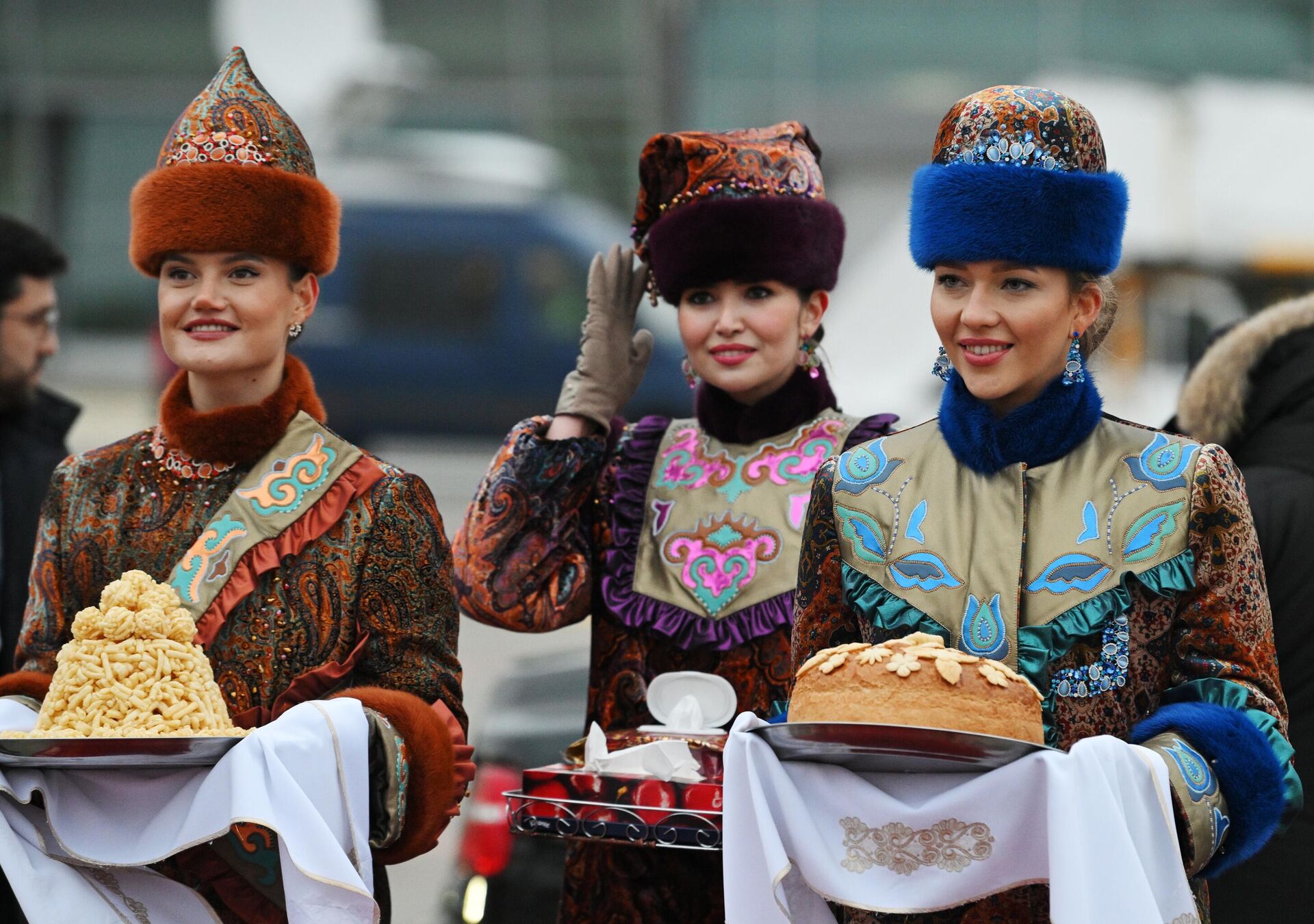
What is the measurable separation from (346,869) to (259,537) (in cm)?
64

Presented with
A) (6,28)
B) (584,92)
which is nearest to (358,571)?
(584,92)

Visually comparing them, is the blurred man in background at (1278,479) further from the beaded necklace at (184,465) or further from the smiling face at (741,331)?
the beaded necklace at (184,465)

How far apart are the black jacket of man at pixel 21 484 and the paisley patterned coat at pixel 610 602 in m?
1.25

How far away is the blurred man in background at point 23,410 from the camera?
14.8 feet

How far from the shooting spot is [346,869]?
2.79 meters

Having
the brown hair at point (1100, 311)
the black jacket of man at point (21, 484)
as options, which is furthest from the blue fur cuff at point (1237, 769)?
the black jacket of man at point (21, 484)

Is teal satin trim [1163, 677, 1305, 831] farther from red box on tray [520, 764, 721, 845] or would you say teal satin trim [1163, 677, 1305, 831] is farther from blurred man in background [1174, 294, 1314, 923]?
blurred man in background [1174, 294, 1314, 923]

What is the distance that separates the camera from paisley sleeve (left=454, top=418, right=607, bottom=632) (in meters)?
3.67

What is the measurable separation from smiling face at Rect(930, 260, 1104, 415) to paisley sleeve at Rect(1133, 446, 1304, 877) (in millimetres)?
280

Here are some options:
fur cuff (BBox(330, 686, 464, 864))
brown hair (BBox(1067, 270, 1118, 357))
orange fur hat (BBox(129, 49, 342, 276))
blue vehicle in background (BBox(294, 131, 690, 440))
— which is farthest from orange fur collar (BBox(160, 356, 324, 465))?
blue vehicle in background (BBox(294, 131, 690, 440))

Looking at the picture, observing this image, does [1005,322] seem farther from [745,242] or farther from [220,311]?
[220,311]

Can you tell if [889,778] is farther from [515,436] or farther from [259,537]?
[515,436]

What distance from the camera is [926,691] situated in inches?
103

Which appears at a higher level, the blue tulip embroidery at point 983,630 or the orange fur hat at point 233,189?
the orange fur hat at point 233,189
